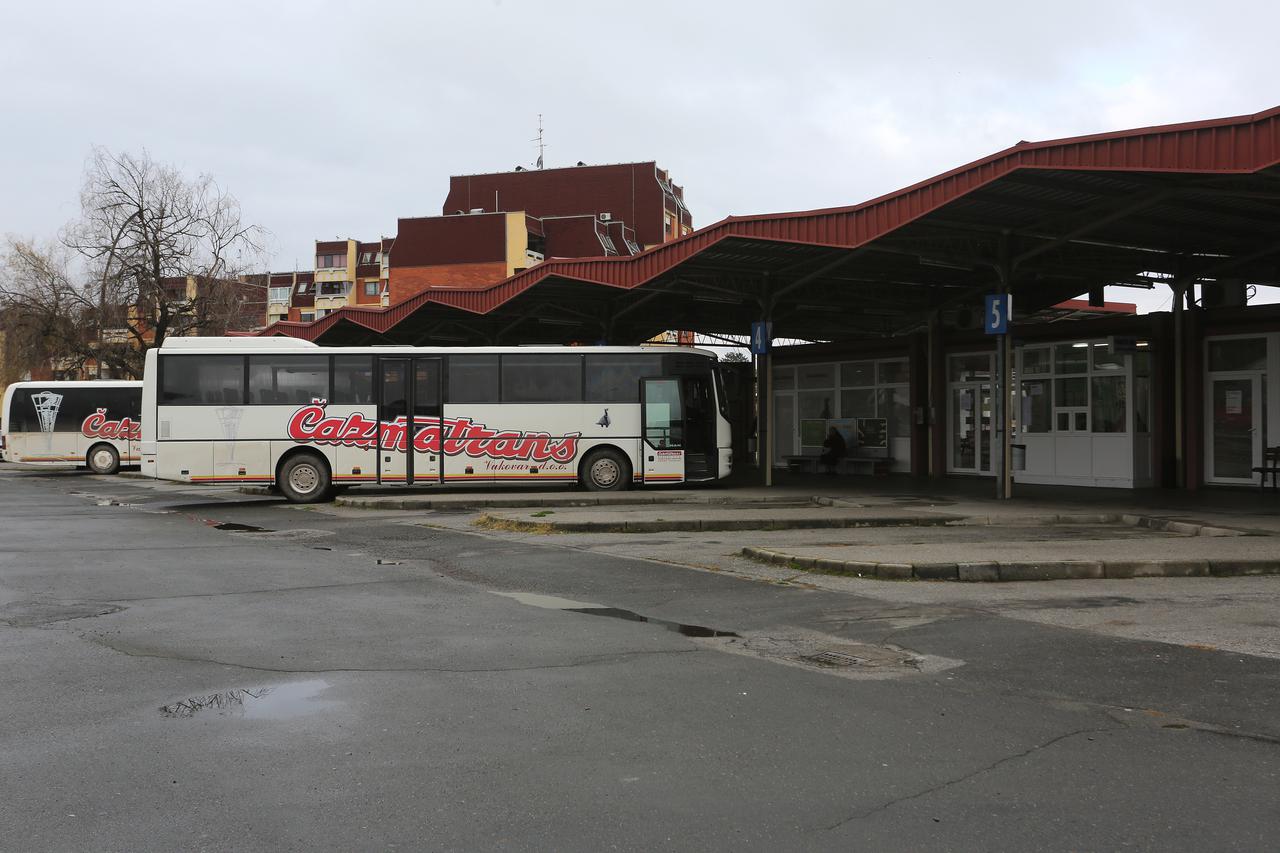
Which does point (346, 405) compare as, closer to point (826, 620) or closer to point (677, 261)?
point (677, 261)

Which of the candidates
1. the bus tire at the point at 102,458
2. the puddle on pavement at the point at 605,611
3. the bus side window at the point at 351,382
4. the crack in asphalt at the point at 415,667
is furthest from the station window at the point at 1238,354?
the bus tire at the point at 102,458

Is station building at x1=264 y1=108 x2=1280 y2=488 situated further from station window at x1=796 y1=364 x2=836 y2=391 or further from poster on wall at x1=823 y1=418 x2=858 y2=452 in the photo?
poster on wall at x1=823 y1=418 x2=858 y2=452

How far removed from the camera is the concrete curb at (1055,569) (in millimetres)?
10539

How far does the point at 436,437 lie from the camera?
73.3ft

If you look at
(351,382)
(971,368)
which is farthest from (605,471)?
(971,368)

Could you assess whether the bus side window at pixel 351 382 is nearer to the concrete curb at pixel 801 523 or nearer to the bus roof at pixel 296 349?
the bus roof at pixel 296 349

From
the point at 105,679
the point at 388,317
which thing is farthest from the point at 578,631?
the point at 388,317

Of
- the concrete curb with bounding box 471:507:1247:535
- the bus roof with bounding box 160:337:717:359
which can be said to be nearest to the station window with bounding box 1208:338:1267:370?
the concrete curb with bounding box 471:507:1247:535

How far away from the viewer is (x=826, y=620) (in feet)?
27.8

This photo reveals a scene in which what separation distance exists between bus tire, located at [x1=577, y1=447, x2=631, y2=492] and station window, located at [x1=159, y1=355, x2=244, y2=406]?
269 inches

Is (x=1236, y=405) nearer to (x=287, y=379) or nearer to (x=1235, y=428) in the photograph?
(x=1235, y=428)

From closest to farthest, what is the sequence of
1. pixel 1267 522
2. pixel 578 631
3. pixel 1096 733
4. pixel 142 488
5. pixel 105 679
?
pixel 1096 733 < pixel 105 679 < pixel 578 631 < pixel 1267 522 < pixel 142 488

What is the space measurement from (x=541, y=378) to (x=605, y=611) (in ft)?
46.6

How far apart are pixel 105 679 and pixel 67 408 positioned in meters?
33.3
